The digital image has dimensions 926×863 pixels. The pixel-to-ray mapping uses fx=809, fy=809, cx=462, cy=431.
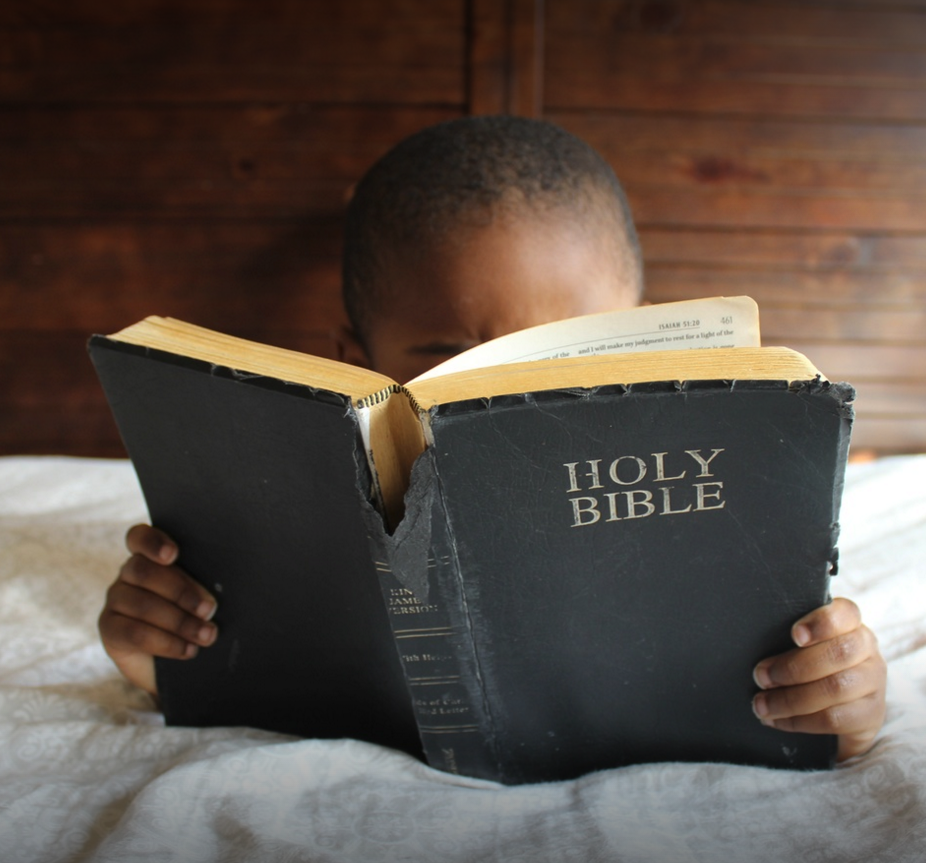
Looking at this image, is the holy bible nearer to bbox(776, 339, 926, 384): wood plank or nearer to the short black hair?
the short black hair

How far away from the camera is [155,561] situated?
1.82 feet

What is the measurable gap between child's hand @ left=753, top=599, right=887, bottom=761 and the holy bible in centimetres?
1

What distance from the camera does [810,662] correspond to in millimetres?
456

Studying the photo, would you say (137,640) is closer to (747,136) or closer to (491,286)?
(491,286)

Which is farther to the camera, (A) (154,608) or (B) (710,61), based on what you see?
(B) (710,61)

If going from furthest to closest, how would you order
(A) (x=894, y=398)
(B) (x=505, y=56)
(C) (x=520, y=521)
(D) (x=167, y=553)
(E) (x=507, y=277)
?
(A) (x=894, y=398)
(B) (x=505, y=56)
(E) (x=507, y=277)
(D) (x=167, y=553)
(C) (x=520, y=521)

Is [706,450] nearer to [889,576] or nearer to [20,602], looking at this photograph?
[889,576]

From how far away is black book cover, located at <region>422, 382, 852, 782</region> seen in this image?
38 cm

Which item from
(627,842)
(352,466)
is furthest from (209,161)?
(627,842)

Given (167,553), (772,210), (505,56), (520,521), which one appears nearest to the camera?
(520,521)

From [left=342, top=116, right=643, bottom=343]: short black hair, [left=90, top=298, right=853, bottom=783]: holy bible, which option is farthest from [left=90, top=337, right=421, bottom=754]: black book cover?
[left=342, top=116, right=643, bottom=343]: short black hair

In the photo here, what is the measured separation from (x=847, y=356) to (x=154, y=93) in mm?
1392

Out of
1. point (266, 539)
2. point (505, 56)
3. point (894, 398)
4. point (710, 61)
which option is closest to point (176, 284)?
point (505, 56)

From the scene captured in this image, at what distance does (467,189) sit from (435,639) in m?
0.47
